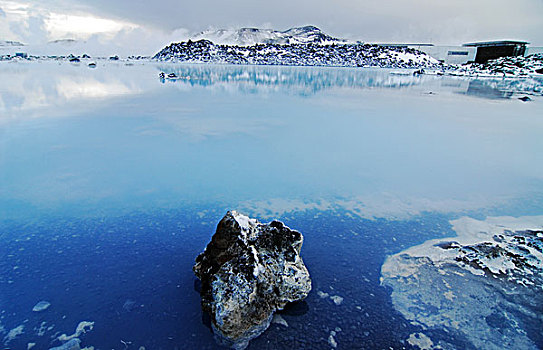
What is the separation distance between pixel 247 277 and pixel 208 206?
248 centimetres

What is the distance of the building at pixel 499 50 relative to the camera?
273 ft

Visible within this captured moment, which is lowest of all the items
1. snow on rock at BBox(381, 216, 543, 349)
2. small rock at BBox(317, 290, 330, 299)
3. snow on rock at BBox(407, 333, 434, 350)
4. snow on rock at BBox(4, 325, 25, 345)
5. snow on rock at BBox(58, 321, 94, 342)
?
snow on rock at BBox(407, 333, 434, 350)

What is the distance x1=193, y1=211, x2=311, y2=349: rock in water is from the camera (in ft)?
10.2

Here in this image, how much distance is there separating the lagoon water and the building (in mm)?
92955

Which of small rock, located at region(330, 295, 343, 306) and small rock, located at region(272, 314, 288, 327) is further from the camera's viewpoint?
small rock, located at region(330, 295, 343, 306)

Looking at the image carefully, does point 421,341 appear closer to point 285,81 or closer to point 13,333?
point 13,333

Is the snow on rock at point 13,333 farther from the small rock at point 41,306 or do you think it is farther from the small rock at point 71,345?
the small rock at point 71,345

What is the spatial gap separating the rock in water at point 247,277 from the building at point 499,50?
10587cm

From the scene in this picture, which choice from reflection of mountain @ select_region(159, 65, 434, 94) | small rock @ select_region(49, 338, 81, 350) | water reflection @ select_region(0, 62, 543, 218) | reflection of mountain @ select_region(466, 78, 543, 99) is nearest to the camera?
small rock @ select_region(49, 338, 81, 350)

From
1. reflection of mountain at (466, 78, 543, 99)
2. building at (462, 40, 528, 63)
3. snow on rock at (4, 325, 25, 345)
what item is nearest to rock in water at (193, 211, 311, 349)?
snow on rock at (4, 325, 25, 345)

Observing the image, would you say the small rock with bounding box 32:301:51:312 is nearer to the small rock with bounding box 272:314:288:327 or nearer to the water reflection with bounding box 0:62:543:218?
the water reflection with bounding box 0:62:543:218

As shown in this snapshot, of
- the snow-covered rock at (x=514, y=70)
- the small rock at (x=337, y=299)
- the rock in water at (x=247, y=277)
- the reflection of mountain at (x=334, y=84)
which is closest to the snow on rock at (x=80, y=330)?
the rock in water at (x=247, y=277)

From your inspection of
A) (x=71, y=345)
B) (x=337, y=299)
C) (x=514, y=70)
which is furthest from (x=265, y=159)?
(x=514, y=70)

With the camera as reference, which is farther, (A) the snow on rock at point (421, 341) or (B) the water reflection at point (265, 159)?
(B) the water reflection at point (265, 159)
